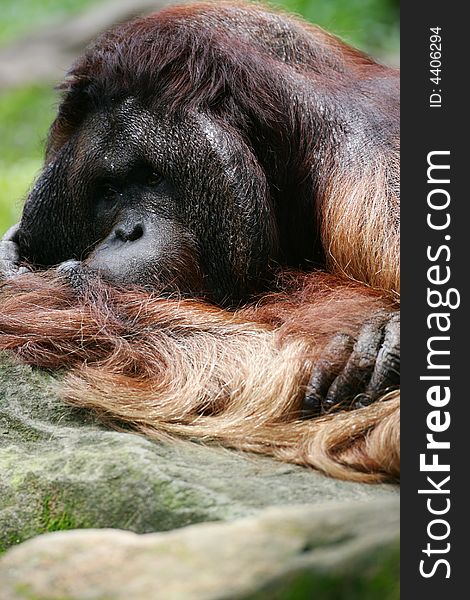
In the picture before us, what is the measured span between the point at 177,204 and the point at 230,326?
464mm

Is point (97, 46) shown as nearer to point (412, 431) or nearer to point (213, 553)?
point (412, 431)

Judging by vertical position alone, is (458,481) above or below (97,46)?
below

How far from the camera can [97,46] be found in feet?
10.4

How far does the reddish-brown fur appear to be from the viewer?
91.0 inches

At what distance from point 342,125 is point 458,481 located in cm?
148

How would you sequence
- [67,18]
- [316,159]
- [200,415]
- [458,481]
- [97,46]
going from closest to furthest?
[458,481] → [200,415] → [316,159] → [97,46] → [67,18]

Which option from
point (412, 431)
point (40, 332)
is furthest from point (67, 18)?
point (412, 431)

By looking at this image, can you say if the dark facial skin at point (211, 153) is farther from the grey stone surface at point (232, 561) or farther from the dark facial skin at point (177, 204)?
the grey stone surface at point (232, 561)

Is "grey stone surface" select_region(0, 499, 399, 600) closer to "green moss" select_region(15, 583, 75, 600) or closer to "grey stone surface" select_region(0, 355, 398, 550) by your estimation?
"green moss" select_region(15, 583, 75, 600)

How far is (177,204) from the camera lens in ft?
9.64

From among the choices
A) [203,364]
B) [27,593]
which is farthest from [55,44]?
[27,593]

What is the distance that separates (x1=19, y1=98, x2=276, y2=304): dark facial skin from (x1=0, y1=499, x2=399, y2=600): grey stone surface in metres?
1.39

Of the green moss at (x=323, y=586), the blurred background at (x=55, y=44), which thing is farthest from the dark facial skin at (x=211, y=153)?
the blurred background at (x=55, y=44)

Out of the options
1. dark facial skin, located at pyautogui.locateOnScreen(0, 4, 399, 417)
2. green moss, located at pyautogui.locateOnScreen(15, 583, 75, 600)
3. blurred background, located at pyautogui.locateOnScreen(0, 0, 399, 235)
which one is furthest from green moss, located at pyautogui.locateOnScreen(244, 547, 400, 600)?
blurred background, located at pyautogui.locateOnScreen(0, 0, 399, 235)
